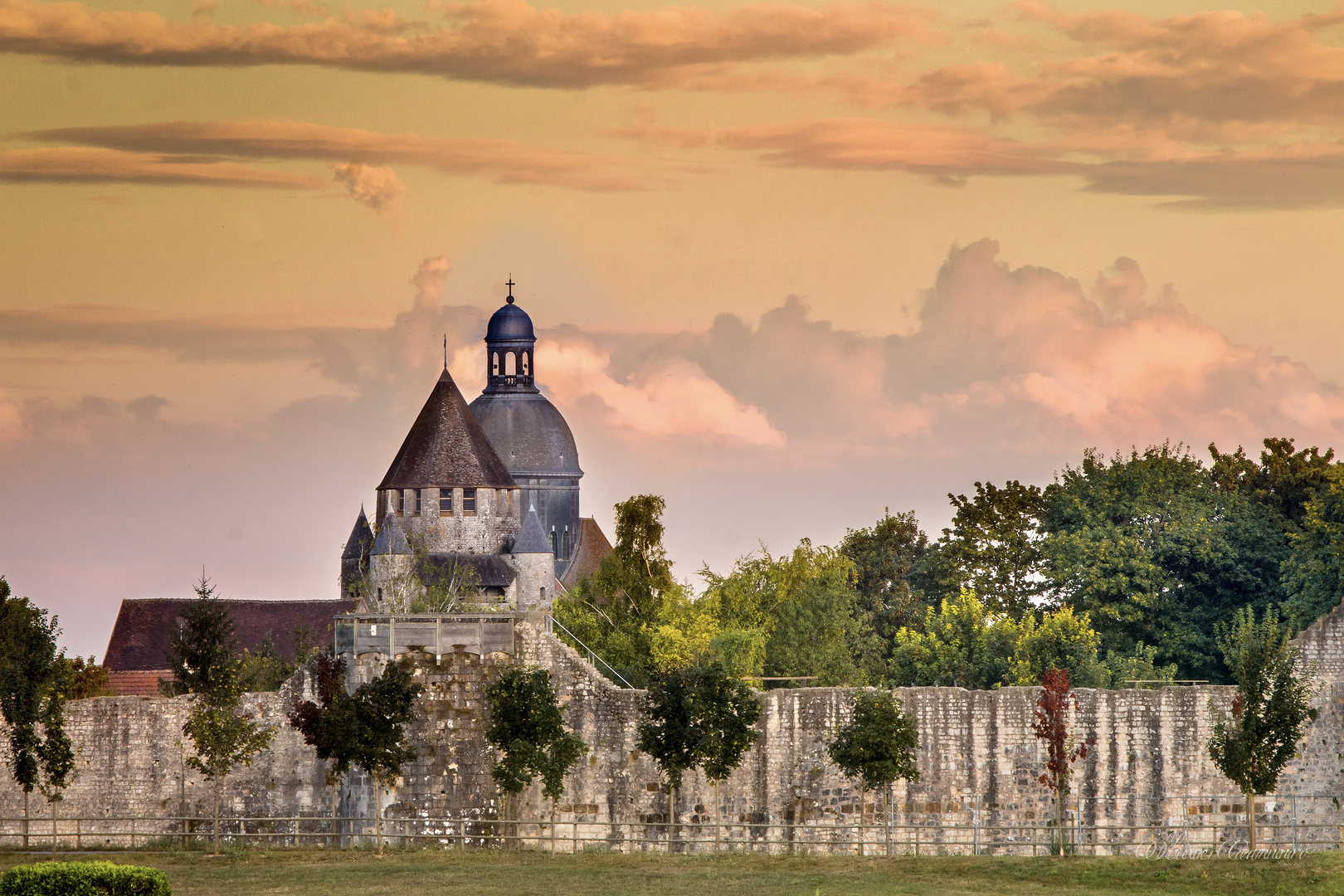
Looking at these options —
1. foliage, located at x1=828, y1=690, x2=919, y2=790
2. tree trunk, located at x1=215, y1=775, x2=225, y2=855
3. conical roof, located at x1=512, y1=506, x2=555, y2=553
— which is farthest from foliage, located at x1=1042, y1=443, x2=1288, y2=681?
conical roof, located at x1=512, y1=506, x2=555, y2=553

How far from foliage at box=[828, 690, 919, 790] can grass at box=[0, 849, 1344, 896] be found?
7.30ft

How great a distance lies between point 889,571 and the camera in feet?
271

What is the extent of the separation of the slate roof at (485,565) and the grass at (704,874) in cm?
5388

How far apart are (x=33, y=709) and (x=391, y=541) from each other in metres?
51.0

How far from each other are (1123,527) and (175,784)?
3267cm

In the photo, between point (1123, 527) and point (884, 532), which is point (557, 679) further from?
point (884, 532)

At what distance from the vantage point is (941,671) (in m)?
63.3

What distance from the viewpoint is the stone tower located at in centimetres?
11869

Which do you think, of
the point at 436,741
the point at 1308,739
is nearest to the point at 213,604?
the point at 436,741

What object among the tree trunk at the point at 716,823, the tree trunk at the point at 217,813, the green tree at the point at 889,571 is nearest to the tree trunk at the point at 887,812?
the tree trunk at the point at 716,823

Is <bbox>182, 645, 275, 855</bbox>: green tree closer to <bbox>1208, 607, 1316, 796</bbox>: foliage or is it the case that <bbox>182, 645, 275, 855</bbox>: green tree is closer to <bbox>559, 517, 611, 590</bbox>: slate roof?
<bbox>1208, 607, 1316, 796</bbox>: foliage

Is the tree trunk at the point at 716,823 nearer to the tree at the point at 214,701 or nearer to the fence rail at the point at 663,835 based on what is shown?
the fence rail at the point at 663,835

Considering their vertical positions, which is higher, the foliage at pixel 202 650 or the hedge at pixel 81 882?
the foliage at pixel 202 650

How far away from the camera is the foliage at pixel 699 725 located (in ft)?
142
